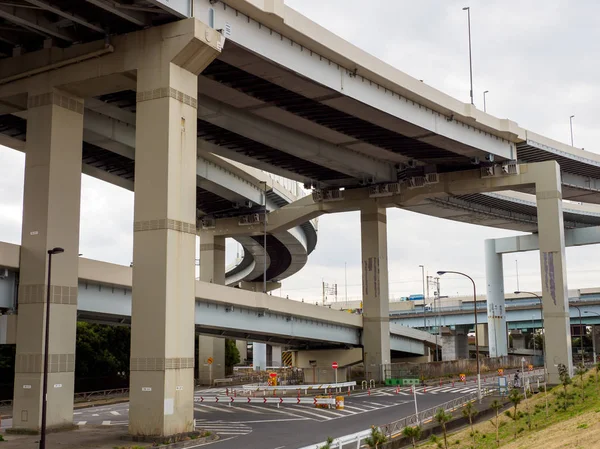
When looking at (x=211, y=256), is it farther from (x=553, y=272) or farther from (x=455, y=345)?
(x=455, y=345)

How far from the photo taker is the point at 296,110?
4641 cm

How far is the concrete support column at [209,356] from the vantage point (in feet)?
243

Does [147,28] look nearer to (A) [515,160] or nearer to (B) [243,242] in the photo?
(A) [515,160]

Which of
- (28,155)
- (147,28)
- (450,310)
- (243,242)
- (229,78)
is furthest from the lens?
(450,310)

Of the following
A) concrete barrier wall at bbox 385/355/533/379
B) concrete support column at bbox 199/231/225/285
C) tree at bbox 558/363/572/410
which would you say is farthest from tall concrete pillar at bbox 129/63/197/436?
concrete support column at bbox 199/231/225/285

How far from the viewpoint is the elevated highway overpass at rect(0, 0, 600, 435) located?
31.3 m

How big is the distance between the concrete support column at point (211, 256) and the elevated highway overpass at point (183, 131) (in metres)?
15.3

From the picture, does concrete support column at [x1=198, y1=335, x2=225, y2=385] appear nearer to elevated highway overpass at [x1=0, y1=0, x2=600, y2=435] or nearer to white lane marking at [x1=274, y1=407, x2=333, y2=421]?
elevated highway overpass at [x1=0, y1=0, x2=600, y2=435]

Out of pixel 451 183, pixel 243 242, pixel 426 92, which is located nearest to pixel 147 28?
pixel 426 92

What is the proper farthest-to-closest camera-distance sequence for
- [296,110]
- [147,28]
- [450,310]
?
[450,310] < [296,110] < [147,28]

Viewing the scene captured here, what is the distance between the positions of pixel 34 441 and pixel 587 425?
788 inches

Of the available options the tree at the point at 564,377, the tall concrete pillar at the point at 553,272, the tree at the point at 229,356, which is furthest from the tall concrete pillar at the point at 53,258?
the tree at the point at 229,356

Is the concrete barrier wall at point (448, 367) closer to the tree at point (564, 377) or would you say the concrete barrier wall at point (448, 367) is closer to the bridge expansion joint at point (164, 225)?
the tree at point (564, 377)

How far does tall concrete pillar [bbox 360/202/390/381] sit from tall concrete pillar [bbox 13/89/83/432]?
112ft
